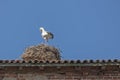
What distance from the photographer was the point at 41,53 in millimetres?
24188

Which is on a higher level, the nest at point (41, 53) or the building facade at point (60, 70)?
the nest at point (41, 53)

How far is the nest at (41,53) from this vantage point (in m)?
24.0

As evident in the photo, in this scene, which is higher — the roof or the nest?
the nest

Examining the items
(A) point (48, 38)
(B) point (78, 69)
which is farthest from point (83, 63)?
(A) point (48, 38)

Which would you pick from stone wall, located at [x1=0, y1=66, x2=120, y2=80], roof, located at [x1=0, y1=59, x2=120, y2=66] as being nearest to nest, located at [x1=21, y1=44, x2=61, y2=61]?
stone wall, located at [x1=0, y1=66, x2=120, y2=80]

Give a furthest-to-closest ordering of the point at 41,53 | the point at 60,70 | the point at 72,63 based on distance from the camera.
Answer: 1. the point at 41,53
2. the point at 60,70
3. the point at 72,63

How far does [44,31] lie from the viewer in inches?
1062

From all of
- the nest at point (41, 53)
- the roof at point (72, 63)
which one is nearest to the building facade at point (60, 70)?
the roof at point (72, 63)

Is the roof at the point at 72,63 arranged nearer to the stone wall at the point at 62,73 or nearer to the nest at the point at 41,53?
the stone wall at the point at 62,73

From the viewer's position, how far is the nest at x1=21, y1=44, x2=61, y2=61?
24.0 metres

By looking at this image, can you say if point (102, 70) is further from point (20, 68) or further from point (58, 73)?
point (20, 68)

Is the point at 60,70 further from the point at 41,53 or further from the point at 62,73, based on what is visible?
the point at 41,53

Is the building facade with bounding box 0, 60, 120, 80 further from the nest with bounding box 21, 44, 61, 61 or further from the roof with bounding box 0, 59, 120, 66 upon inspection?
the nest with bounding box 21, 44, 61, 61

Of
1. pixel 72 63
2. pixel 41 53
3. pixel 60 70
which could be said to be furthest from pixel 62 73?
pixel 41 53
